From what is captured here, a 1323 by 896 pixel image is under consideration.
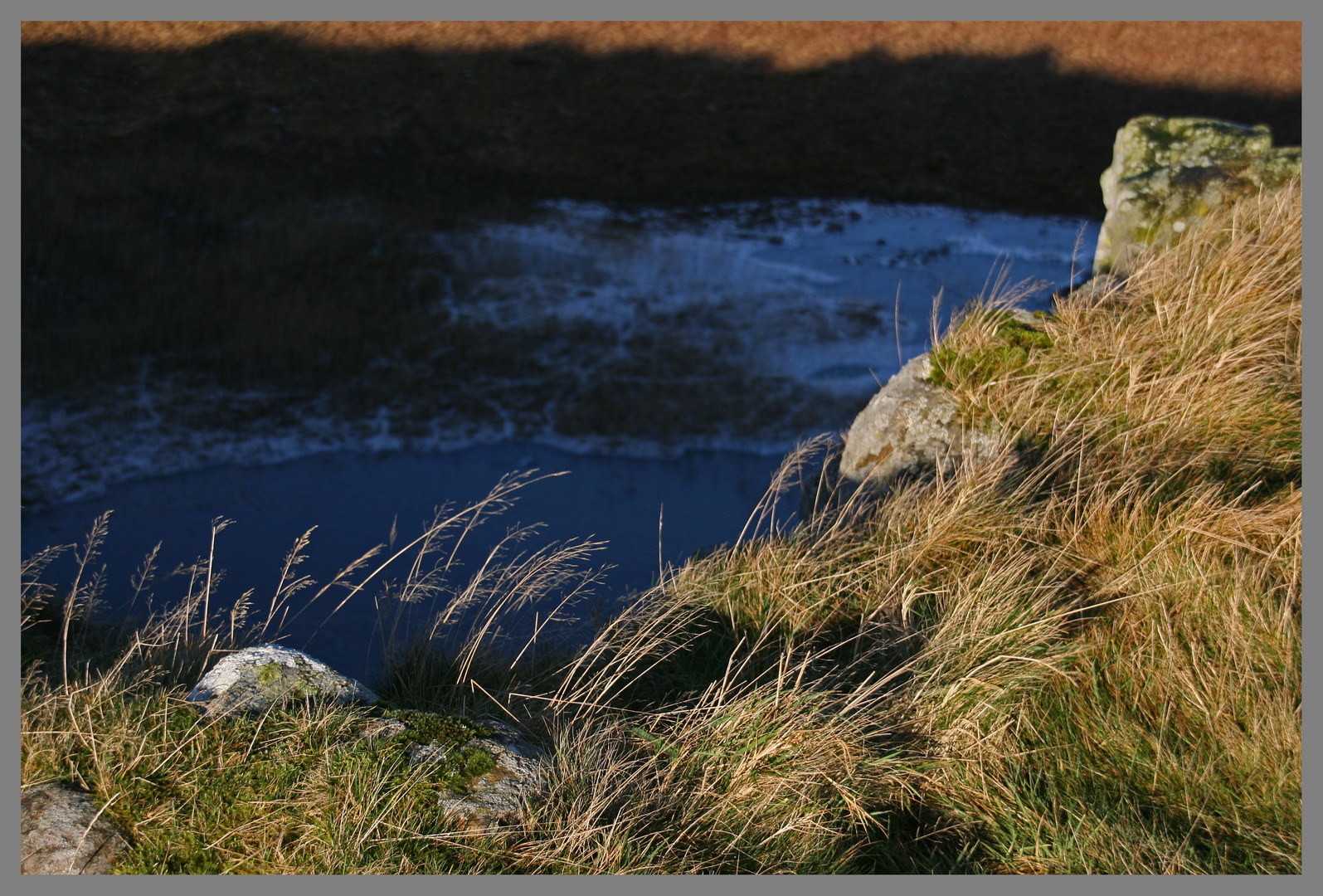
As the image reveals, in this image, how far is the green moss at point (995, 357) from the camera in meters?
3.57

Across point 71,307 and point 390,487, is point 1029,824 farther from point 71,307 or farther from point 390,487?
point 71,307

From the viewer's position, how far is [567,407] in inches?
257

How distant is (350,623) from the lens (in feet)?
14.3

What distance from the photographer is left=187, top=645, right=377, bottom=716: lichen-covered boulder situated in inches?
77.5

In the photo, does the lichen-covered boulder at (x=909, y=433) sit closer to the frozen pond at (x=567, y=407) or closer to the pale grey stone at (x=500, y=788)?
the frozen pond at (x=567, y=407)

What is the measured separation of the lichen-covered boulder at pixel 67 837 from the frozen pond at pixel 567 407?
231cm

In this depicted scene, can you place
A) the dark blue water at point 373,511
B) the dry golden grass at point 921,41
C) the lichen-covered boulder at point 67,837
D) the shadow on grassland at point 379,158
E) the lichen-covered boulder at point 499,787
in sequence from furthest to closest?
the dry golden grass at point 921,41 < the shadow on grassland at point 379,158 < the dark blue water at point 373,511 < the lichen-covered boulder at point 499,787 < the lichen-covered boulder at point 67,837

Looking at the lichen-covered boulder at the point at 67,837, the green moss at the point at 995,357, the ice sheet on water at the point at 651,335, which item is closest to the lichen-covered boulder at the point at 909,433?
the green moss at the point at 995,357

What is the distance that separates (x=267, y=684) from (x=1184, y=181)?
5.18 metres

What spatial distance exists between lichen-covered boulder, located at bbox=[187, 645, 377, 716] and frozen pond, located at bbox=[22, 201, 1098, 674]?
2.00m

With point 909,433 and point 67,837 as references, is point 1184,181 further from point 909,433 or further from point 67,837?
point 67,837

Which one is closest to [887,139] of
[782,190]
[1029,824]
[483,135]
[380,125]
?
[782,190]

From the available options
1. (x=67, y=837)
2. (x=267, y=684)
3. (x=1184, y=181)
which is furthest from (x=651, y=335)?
(x=67, y=837)

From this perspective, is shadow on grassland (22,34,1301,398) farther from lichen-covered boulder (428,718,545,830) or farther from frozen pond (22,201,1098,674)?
lichen-covered boulder (428,718,545,830)
